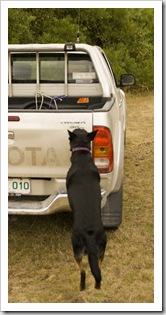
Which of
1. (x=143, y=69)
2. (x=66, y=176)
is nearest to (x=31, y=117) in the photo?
(x=66, y=176)

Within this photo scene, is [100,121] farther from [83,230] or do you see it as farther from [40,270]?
[40,270]

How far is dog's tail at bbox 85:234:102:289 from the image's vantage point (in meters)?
3.05

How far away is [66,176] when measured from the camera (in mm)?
3564

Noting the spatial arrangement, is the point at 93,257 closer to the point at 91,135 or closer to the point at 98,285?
the point at 98,285

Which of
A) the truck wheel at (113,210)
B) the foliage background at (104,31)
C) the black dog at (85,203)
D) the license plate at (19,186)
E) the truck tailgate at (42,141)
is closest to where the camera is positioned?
the black dog at (85,203)

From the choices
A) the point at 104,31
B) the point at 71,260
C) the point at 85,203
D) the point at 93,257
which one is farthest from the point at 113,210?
the point at 104,31

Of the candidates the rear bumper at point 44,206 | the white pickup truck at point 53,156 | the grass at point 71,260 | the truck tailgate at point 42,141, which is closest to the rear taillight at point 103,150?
the white pickup truck at point 53,156

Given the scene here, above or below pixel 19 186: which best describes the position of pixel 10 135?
above

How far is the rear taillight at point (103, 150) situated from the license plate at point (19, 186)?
2.03ft

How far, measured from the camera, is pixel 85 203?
3293mm

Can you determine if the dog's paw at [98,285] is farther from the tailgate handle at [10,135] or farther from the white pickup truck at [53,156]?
the tailgate handle at [10,135]

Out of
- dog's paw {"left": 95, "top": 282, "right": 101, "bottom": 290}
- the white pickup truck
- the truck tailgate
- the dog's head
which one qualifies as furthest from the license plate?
dog's paw {"left": 95, "top": 282, "right": 101, "bottom": 290}

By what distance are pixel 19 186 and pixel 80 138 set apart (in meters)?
0.72

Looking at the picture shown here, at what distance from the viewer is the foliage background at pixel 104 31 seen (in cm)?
1115
